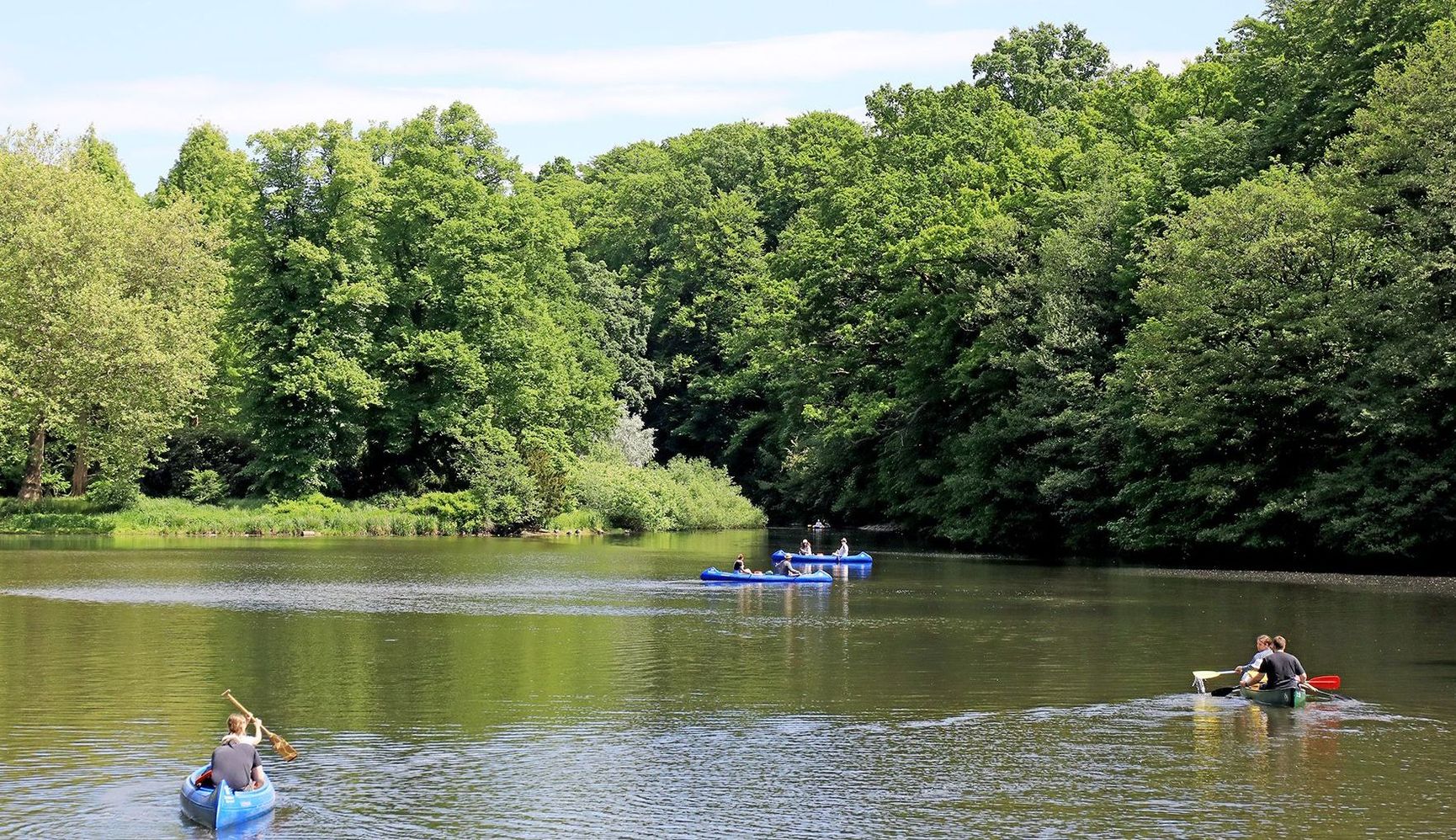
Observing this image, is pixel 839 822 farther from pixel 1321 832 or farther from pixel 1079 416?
pixel 1079 416

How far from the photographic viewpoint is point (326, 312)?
7344 centimetres

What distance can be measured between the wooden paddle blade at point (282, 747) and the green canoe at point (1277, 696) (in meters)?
14.6

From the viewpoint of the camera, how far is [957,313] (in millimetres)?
67625

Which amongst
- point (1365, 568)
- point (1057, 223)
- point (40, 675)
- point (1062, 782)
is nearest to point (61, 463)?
point (1057, 223)

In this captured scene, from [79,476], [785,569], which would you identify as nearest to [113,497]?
[79,476]

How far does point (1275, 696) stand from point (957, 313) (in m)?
44.1

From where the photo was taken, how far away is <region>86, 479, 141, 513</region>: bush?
67.4 meters

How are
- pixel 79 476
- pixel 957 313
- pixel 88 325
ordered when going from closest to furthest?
pixel 88 325, pixel 957 313, pixel 79 476

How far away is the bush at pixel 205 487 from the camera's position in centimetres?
7212

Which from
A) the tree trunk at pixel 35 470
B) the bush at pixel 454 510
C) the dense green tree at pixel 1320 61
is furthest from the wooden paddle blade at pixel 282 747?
the tree trunk at pixel 35 470

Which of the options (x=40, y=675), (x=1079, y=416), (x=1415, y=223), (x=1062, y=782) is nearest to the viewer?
(x=1062, y=782)

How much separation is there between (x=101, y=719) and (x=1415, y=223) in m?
39.1

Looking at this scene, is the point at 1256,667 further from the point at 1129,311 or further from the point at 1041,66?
the point at 1041,66

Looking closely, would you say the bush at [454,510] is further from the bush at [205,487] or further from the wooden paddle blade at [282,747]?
the wooden paddle blade at [282,747]
